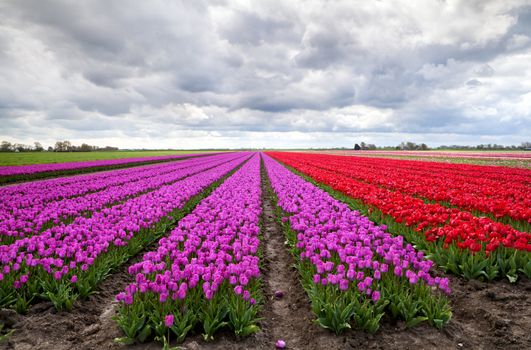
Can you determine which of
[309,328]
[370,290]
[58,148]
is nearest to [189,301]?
[309,328]

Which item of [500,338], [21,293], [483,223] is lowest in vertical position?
[500,338]

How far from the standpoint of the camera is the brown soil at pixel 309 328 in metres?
3.64

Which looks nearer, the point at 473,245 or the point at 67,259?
the point at 473,245

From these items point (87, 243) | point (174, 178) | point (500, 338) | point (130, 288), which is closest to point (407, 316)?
point (500, 338)

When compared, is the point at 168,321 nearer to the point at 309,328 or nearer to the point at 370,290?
the point at 309,328

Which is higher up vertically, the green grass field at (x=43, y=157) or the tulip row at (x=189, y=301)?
the green grass field at (x=43, y=157)

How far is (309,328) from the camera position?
4039 millimetres

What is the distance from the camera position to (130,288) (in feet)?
13.1

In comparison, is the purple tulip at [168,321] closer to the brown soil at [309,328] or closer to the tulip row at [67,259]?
the brown soil at [309,328]

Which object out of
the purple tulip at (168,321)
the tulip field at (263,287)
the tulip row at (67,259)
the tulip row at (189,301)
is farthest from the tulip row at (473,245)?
the tulip row at (67,259)

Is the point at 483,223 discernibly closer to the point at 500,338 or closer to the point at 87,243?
the point at 500,338

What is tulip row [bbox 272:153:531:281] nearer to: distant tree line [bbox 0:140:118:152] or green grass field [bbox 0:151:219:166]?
green grass field [bbox 0:151:219:166]

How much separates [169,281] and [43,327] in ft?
5.47

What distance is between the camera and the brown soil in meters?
3.64
